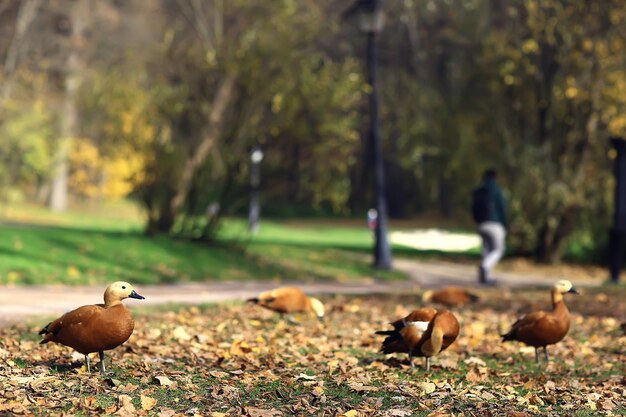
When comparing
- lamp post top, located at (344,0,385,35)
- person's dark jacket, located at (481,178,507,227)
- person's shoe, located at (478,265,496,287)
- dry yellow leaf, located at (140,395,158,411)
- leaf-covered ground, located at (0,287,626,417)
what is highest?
lamp post top, located at (344,0,385,35)

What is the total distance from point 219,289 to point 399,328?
839 centimetres

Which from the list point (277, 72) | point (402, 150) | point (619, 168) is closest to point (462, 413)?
point (619, 168)

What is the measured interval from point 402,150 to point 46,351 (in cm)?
3614

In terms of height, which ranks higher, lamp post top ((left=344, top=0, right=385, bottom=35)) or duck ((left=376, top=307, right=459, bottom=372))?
lamp post top ((left=344, top=0, right=385, bottom=35))

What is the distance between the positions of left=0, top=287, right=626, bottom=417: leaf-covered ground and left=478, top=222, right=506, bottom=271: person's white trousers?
694cm

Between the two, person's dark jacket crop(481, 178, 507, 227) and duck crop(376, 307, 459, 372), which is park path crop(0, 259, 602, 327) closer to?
person's dark jacket crop(481, 178, 507, 227)

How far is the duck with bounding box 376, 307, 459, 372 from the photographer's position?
8.84 m

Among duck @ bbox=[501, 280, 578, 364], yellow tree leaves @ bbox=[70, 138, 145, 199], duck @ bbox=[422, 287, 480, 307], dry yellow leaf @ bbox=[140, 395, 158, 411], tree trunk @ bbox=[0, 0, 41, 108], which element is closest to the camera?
dry yellow leaf @ bbox=[140, 395, 158, 411]

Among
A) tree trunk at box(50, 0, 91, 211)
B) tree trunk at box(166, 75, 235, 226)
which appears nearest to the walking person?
tree trunk at box(166, 75, 235, 226)

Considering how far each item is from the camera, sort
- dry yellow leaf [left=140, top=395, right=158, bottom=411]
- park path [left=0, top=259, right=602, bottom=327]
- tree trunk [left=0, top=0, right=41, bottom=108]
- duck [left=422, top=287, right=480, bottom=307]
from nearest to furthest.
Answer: dry yellow leaf [left=140, top=395, right=158, bottom=411] < park path [left=0, top=259, right=602, bottom=327] < duck [left=422, top=287, right=480, bottom=307] < tree trunk [left=0, top=0, right=41, bottom=108]

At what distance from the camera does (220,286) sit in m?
17.8

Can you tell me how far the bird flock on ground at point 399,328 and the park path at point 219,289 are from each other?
3504mm

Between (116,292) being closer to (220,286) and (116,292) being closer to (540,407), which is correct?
Result: (540,407)

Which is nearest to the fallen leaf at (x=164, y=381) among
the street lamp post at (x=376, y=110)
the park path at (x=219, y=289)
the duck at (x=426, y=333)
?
the duck at (x=426, y=333)
